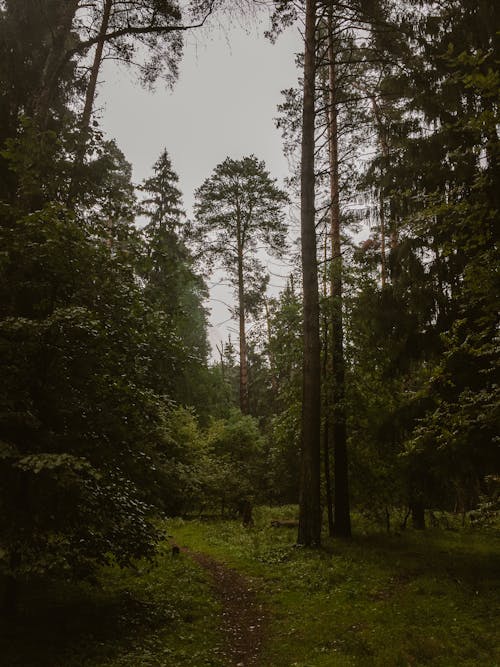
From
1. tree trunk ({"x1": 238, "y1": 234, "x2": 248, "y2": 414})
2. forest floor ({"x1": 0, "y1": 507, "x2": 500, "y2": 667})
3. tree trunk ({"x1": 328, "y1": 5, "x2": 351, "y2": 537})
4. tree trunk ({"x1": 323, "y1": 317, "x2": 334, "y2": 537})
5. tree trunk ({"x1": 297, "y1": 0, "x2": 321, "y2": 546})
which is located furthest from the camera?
tree trunk ({"x1": 238, "y1": 234, "x2": 248, "y2": 414})

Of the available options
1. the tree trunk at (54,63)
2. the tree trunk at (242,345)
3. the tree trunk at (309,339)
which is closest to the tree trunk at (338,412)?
the tree trunk at (309,339)

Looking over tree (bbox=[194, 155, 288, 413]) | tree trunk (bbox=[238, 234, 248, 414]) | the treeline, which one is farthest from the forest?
tree (bbox=[194, 155, 288, 413])

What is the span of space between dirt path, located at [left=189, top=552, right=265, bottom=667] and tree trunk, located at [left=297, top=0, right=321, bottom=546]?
1952 mm

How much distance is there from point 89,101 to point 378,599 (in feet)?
43.7

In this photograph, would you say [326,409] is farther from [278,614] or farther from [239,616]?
[239,616]

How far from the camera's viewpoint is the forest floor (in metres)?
4.88

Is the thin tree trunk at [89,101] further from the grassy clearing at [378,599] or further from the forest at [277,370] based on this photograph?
the grassy clearing at [378,599]

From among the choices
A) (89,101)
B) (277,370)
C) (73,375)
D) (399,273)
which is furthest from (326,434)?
(89,101)

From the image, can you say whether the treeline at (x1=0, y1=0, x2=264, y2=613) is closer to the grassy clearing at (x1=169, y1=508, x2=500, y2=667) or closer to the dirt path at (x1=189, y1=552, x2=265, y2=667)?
the dirt path at (x1=189, y1=552, x2=265, y2=667)

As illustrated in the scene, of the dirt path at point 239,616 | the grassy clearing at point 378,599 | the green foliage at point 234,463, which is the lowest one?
the dirt path at point 239,616

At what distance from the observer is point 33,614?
577 centimetres

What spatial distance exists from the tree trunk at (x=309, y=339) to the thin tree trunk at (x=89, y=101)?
501 centimetres

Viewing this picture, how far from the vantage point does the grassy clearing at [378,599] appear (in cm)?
497

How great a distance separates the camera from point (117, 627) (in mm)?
5676
